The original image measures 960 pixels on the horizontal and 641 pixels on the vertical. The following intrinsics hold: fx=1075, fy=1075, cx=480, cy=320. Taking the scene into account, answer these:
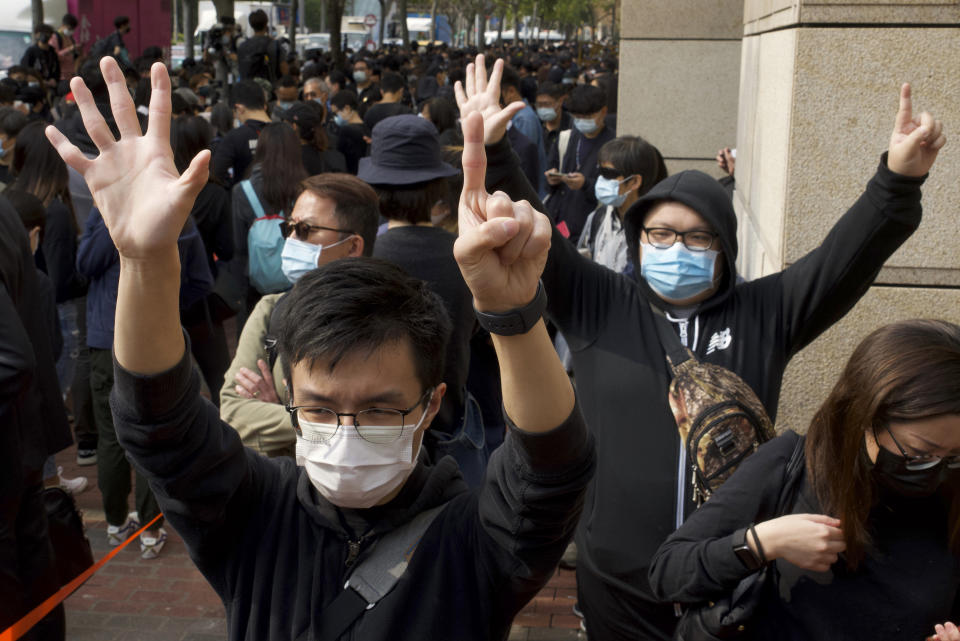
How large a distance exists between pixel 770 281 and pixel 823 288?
0.17m

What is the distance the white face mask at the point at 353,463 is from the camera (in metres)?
1.88

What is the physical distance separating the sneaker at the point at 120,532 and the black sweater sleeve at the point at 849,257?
367 cm

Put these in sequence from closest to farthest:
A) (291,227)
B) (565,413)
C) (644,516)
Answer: (565,413) < (644,516) < (291,227)

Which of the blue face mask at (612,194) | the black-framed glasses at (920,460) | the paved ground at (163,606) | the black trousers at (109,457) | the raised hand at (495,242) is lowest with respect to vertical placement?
the paved ground at (163,606)

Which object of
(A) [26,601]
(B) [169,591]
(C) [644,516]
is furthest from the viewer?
(B) [169,591]

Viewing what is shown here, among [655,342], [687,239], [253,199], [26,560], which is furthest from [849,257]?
[253,199]

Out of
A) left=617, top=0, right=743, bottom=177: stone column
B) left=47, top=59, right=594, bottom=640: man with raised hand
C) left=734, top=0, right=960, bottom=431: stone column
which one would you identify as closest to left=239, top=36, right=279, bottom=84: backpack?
left=617, top=0, right=743, bottom=177: stone column

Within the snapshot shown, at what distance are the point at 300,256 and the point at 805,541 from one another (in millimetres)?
2105

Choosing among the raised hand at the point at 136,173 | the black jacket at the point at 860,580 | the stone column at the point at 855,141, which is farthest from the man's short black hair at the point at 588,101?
the raised hand at the point at 136,173

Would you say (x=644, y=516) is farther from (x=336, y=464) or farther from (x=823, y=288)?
(x=336, y=464)

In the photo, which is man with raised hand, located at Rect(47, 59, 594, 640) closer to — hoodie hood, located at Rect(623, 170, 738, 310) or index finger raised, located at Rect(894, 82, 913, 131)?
hoodie hood, located at Rect(623, 170, 738, 310)

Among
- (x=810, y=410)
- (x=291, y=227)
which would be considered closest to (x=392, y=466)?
(x=291, y=227)

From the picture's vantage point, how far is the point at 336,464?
187 cm

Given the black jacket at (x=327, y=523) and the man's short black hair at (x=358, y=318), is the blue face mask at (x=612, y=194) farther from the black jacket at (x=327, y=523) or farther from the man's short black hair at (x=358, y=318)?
the black jacket at (x=327, y=523)
